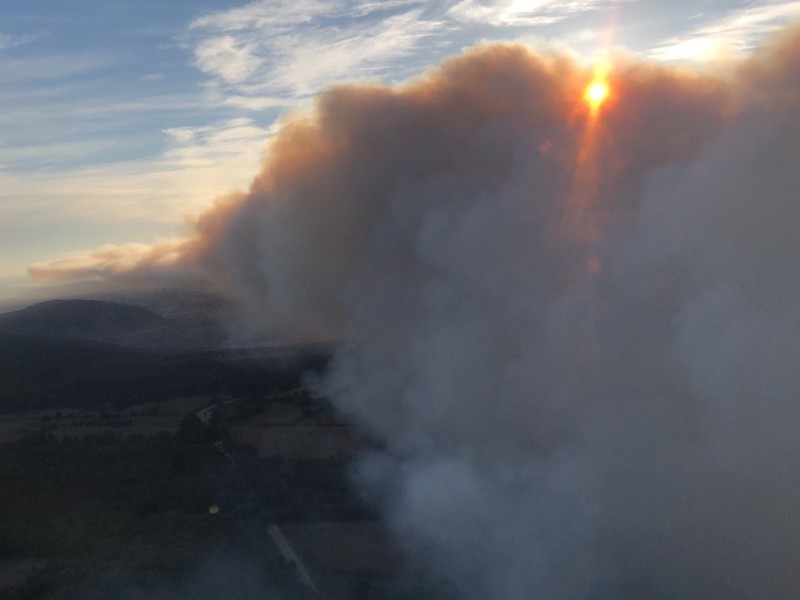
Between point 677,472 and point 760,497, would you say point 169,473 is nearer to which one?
point 677,472

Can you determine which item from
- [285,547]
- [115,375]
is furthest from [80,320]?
[285,547]

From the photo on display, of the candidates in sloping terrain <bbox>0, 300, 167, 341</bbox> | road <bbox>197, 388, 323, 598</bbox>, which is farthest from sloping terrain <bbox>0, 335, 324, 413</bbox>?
sloping terrain <bbox>0, 300, 167, 341</bbox>

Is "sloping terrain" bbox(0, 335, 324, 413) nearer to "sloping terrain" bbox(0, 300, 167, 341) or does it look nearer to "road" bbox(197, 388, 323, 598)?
"road" bbox(197, 388, 323, 598)

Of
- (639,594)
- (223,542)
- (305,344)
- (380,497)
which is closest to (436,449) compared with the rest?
(380,497)

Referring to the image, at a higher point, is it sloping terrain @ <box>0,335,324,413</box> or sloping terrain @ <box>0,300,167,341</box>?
sloping terrain @ <box>0,300,167,341</box>

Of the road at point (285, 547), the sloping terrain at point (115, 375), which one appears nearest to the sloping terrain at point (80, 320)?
the sloping terrain at point (115, 375)

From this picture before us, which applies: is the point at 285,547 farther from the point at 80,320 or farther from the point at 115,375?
the point at 80,320

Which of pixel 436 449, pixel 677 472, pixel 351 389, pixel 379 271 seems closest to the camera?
pixel 677 472

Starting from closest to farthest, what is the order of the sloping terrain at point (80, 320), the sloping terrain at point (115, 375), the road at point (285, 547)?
the road at point (285, 547), the sloping terrain at point (115, 375), the sloping terrain at point (80, 320)

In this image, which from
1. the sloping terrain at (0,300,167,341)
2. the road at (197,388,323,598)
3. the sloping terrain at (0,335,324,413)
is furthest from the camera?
the sloping terrain at (0,300,167,341)

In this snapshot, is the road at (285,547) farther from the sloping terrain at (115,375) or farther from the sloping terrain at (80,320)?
the sloping terrain at (80,320)

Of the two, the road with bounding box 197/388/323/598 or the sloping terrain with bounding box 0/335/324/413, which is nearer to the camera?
the road with bounding box 197/388/323/598
